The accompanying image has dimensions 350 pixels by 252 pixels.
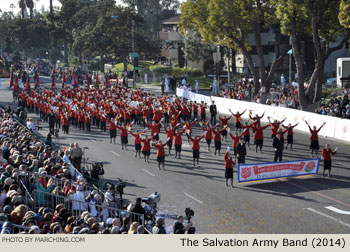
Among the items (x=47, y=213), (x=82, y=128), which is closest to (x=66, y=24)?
(x=82, y=128)

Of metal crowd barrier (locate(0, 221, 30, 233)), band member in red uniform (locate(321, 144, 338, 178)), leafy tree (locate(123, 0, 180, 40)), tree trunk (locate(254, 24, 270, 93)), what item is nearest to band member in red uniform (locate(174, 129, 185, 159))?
band member in red uniform (locate(321, 144, 338, 178))

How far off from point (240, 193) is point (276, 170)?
82.2 inches

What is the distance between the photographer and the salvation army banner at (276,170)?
1989cm

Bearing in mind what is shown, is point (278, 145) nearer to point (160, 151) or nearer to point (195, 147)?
point (195, 147)

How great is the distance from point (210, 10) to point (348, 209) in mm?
28043

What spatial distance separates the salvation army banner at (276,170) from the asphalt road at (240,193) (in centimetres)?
30

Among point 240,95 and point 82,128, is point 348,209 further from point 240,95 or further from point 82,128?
point 240,95

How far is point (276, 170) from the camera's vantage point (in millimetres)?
20406

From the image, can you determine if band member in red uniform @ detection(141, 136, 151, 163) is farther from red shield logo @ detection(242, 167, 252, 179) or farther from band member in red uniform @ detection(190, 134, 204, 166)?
red shield logo @ detection(242, 167, 252, 179)

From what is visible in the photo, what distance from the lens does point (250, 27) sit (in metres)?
42.9

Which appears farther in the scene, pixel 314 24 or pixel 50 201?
pixel 314 24

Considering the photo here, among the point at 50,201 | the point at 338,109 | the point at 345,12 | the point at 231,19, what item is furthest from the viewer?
the point at 231,19

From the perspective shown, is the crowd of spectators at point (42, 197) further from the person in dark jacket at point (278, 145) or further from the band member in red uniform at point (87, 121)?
the band member in red uniform at point (87, 121)

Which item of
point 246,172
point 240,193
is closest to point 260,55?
point 246,172
